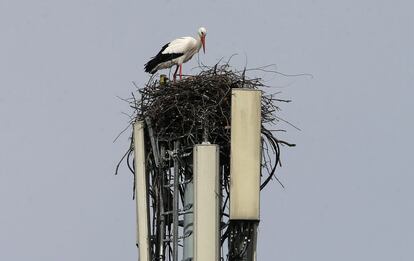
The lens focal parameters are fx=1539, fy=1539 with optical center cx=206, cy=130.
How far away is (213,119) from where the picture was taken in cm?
2231

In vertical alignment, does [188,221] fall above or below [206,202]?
below

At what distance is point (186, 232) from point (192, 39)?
694 centimetres

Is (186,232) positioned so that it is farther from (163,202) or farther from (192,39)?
(192,39)

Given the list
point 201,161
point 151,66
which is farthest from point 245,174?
point 151,66

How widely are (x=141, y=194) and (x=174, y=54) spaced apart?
5.48 metres

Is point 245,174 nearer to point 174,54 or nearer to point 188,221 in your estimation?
point 188,221

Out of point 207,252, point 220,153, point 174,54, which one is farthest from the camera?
point 174,54

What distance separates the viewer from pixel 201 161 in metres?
21.4

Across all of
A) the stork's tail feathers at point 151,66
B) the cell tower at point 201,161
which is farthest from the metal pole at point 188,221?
the stork's tail feathers at point 151,66

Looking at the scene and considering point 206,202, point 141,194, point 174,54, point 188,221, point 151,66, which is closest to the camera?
point 206,202

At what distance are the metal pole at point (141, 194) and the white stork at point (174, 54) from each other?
400 centimetres

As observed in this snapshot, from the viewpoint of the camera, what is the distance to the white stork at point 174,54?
26875mm

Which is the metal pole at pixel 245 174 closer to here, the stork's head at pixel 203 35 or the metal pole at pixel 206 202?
the metal pole at pixel 206 202

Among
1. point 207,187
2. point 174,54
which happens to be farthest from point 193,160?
point 174,54
